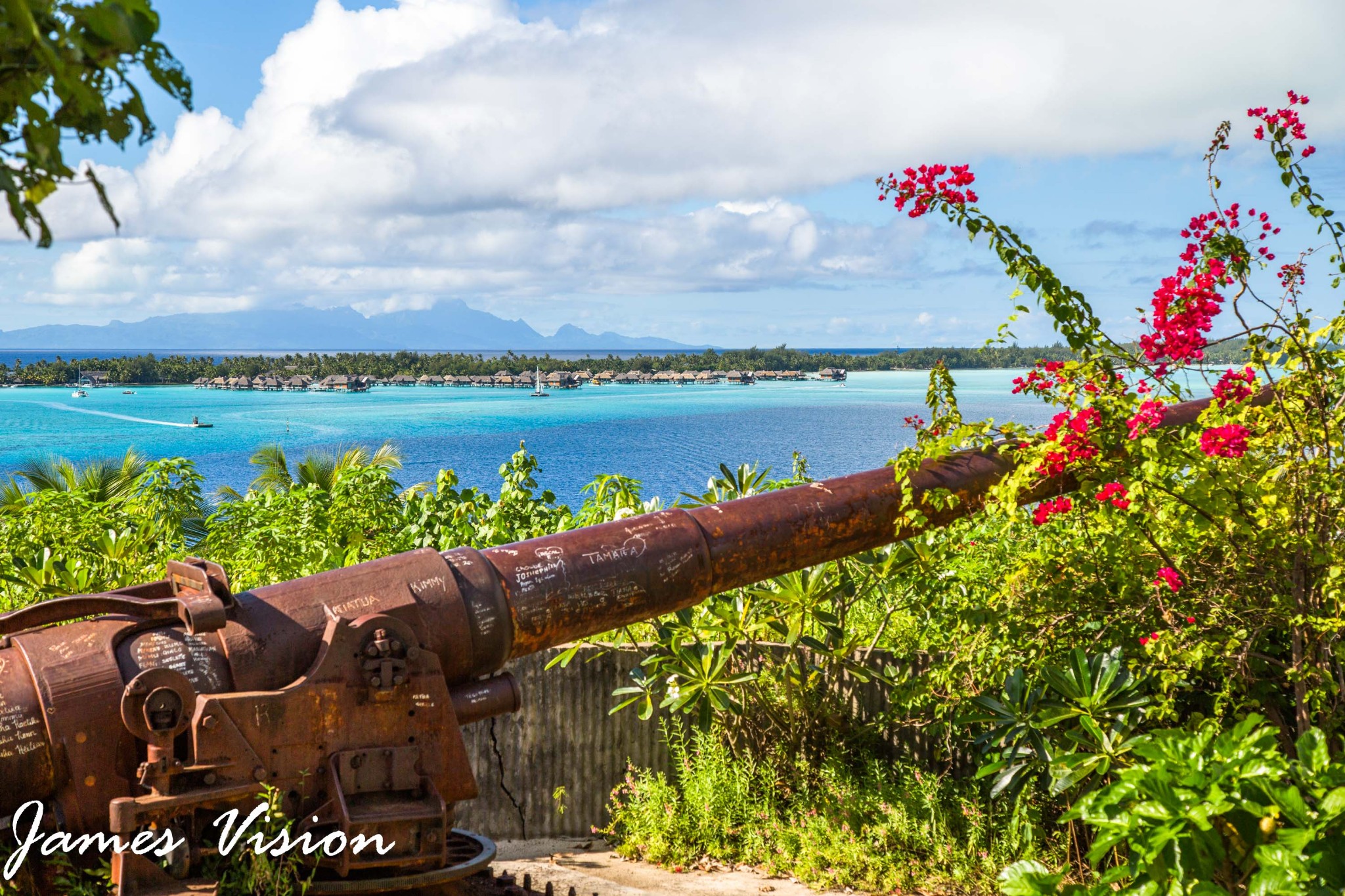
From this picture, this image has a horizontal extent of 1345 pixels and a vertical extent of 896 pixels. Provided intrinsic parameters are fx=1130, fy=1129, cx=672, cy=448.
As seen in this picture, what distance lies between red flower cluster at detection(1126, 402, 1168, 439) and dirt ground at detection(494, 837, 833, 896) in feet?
9.57

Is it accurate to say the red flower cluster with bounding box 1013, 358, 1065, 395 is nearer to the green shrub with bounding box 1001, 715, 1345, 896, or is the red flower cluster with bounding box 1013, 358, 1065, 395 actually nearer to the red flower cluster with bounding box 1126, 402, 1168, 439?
the red flower cluster with bounding box 1126, 402, 1168, 439

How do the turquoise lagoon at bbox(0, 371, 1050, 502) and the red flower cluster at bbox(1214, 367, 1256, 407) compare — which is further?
the turquoise lagoon at bbox(0, 371, 1050, 502)

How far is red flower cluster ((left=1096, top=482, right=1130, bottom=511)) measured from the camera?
175 inches

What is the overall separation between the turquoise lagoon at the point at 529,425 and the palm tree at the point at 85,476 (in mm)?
18367

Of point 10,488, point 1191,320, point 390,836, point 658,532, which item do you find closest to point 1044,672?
point 1191,320

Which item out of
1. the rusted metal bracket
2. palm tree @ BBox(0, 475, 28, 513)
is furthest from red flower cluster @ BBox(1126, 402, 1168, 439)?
palm tree @ BBox(0, 475, 28, 513)

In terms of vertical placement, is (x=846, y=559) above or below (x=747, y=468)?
below

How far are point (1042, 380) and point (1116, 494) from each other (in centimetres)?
62

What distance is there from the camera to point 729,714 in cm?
705

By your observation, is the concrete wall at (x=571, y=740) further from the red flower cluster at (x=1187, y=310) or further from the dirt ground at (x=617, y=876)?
the red flower cluster at (x=1187, y=310)

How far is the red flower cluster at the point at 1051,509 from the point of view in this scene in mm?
4734

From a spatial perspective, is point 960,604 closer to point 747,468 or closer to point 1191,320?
point 747,468

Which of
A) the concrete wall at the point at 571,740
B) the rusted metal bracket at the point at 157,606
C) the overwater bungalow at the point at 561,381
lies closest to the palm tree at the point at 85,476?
the concrete wall at the point at 571,740

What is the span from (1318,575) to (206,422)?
321ft
